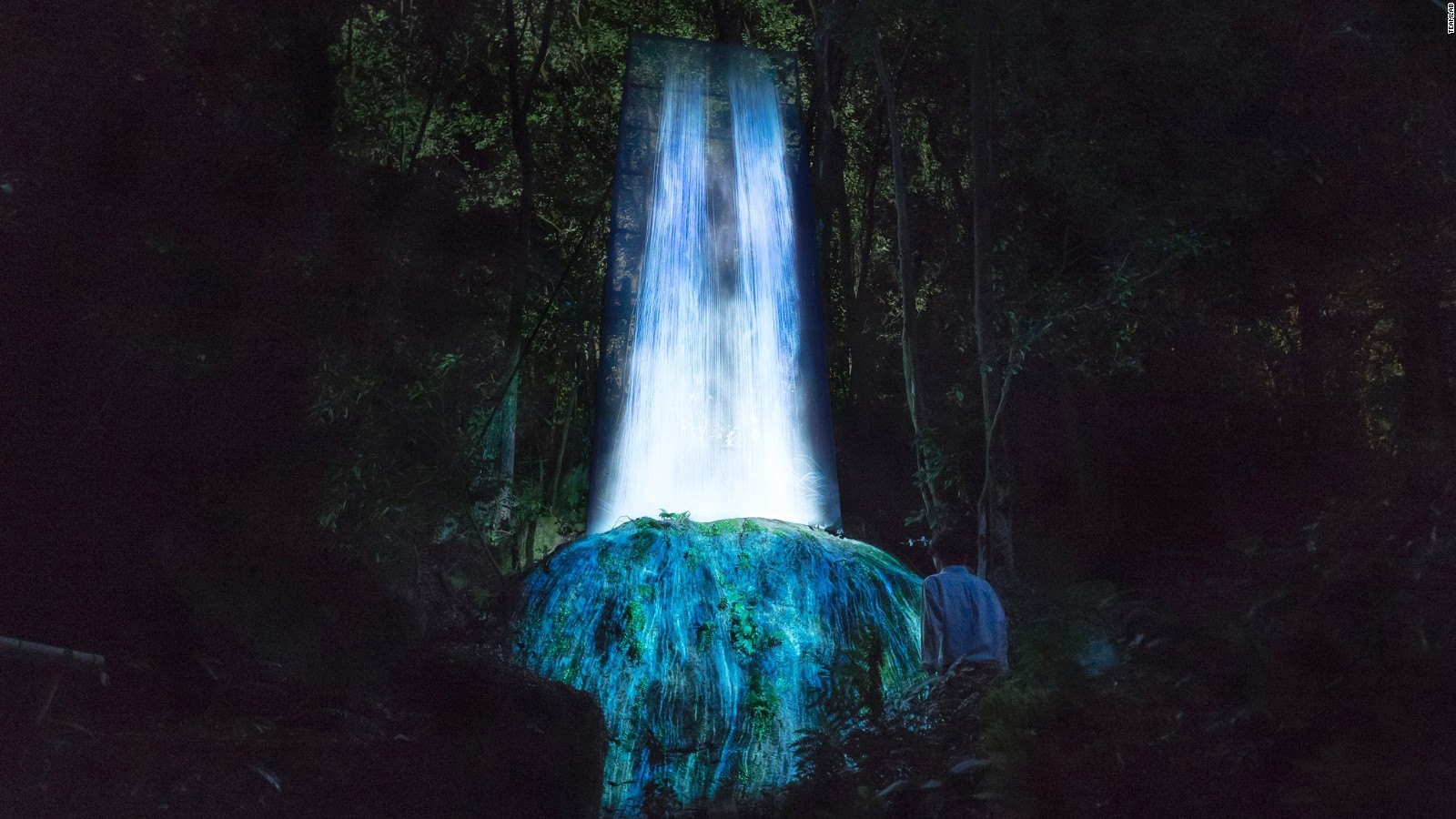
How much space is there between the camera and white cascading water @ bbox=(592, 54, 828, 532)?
17141mm

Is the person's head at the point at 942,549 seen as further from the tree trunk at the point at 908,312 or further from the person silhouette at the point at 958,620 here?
the person silhouette at the point at 958,620

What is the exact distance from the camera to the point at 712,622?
1295cm

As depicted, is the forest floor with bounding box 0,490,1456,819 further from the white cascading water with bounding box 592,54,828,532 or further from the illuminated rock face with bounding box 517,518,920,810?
the white cascading water with bounding box 592,54,828,532

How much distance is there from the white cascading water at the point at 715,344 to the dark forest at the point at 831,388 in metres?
1.69

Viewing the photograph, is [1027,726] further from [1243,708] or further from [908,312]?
[908,312]

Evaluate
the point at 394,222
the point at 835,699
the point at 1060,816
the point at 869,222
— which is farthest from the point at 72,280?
the point at 869,222

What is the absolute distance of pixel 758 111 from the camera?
18312 mm

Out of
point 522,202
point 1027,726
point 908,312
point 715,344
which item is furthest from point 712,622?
point 1027,726

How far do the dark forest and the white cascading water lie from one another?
1.69 meters

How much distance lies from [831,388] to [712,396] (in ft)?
15.0

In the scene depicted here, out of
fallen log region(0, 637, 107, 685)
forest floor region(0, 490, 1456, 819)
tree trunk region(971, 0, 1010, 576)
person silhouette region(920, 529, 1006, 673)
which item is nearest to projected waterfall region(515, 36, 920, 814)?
tree trunk region(971, 0, 1010, 576)

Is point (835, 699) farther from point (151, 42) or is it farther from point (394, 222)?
point (394, 222)

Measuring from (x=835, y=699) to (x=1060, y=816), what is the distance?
2.02 meters

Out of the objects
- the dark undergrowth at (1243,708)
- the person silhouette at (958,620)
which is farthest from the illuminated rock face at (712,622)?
the dark undergrowth at (1243,708)
